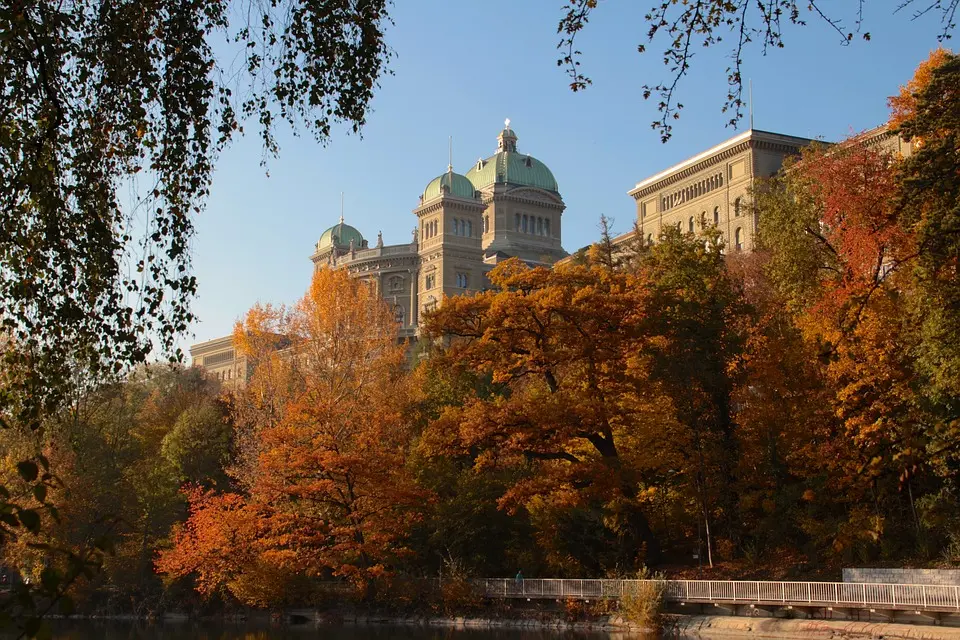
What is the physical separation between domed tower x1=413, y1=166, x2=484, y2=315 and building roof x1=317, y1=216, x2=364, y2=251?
1449 cm

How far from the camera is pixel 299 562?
34.7m

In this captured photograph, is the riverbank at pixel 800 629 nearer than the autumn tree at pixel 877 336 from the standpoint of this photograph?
Yes

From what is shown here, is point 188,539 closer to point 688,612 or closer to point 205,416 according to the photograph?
point 205,416

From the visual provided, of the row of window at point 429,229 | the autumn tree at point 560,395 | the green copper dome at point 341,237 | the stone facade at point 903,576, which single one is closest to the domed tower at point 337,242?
the green copper dome at point 341,237

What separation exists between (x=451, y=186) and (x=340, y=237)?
17.6 m

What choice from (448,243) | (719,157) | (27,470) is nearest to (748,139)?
(719,157)

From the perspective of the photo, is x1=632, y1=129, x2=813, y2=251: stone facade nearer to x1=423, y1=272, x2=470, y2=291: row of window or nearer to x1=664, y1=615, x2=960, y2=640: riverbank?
x1=423, y1=272, x2=470, y2=291: row of window

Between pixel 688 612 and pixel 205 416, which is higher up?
pixel 205 416

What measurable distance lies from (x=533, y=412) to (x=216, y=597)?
1646 centimetres

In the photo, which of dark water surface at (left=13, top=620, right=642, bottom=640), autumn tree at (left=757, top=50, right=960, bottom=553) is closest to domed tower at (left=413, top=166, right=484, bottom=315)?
dark water surface at (left=13, top=620, right=642, bottom=640)

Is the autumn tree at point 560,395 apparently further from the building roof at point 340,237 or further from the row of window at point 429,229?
the building roof at point 340,237

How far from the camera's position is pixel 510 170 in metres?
120

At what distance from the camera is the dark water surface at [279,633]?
3035cm

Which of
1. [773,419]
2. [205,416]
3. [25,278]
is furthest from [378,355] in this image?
[25,278]
